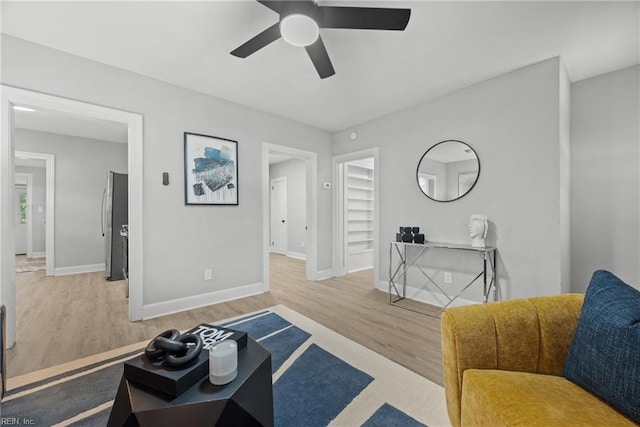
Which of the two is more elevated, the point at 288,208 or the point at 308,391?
the point at 288,208

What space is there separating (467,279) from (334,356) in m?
1.84

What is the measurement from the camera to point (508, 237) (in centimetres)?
261

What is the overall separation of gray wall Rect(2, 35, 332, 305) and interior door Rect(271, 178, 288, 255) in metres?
3.33

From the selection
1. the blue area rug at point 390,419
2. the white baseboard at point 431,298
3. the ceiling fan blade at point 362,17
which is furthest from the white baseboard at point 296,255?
the ceiling fan blade at point 362,17

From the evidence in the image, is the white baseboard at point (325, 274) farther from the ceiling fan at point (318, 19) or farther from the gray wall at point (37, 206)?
the gray wall at point (37, 206)

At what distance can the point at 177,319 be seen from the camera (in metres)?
2.68

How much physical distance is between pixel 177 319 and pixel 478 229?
3.23 metres

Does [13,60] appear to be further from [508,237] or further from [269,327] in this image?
[508,237]

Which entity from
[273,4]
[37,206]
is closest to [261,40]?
[273,4]

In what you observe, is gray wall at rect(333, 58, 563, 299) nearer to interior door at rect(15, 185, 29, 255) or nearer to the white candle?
the white candle

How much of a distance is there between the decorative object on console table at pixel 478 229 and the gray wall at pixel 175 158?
256cm

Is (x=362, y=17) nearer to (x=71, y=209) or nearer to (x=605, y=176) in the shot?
(x=605, y=176)

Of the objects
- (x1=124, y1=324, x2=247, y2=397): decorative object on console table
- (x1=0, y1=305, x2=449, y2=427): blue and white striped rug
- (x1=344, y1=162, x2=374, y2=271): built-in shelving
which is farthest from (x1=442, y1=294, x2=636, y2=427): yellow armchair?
(x1=344, y1=162, x2=374, y2=271): built-in shelving

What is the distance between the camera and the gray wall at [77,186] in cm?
459
